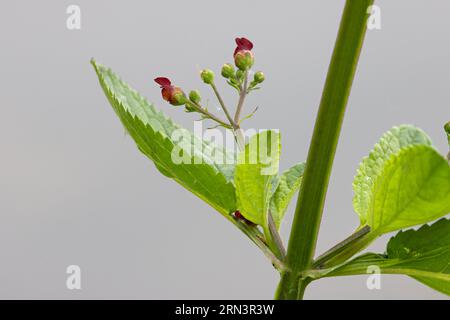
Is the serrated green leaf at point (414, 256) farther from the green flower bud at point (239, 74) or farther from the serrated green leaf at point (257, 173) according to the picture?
the green flower bud at point (239, 74)

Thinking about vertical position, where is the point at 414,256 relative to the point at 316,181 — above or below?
below

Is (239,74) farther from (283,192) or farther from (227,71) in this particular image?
(283,192)

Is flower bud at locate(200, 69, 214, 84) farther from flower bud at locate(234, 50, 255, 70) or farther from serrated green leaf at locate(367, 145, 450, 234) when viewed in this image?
serrated green leaf at locate(367, 145, 450, 234)

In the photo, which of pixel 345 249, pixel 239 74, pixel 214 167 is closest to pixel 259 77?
pixel 239 74

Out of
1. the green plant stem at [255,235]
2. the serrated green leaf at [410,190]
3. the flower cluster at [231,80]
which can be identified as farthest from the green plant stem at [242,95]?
the serrated green leaf at [410,190]

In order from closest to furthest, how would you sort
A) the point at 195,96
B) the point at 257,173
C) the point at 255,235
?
the point at 257,173
the point at 255,235
the point at 195,96
